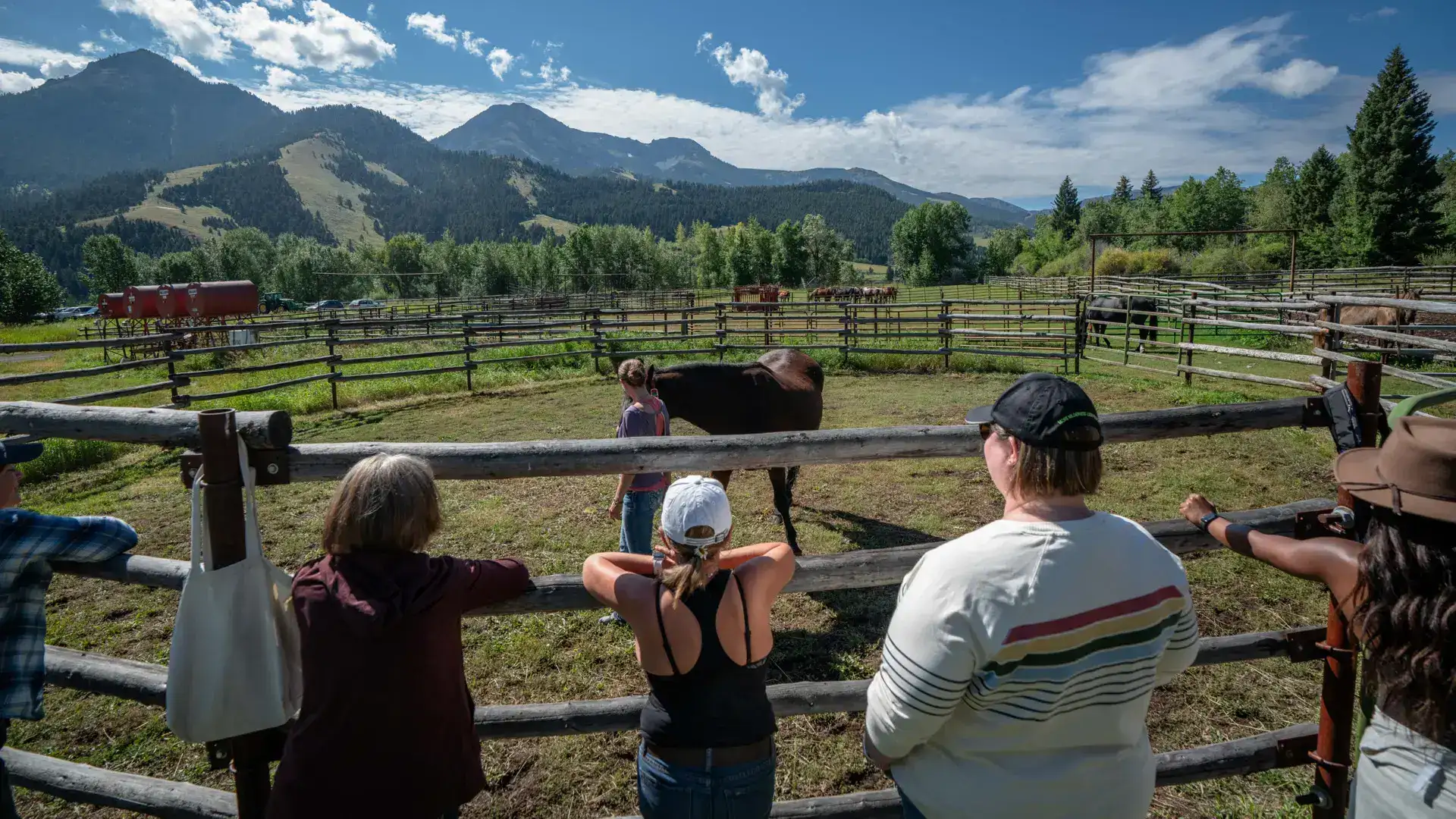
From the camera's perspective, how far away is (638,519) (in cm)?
485

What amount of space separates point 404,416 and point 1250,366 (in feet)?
54.0

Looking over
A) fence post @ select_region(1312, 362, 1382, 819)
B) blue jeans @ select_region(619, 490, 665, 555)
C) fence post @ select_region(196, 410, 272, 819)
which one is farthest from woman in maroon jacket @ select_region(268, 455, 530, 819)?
blue jeans @ select_region(619, 490, 665, 555)

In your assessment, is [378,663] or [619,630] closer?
[378,663]

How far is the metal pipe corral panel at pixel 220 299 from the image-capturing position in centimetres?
3256

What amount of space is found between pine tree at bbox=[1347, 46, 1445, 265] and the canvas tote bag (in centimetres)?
A: 4801

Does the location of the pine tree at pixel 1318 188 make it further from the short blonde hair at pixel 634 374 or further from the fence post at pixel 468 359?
the short blonde hair at pixel 634 374

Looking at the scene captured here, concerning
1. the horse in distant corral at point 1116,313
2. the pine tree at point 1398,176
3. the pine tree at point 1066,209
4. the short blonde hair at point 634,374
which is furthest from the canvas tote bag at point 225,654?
the pine tree at point 1066,209

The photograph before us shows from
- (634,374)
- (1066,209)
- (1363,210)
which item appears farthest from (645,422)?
(1066,209)

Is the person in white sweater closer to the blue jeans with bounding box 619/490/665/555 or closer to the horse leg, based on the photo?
the blue jeans with bounding box 619/490/665/555

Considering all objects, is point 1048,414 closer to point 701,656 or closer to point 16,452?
point 701,656

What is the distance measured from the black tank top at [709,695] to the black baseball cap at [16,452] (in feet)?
6.11

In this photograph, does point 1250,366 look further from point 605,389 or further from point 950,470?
point 605,389

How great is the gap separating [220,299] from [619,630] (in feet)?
124

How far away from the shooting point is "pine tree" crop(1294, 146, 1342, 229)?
44875 mm
